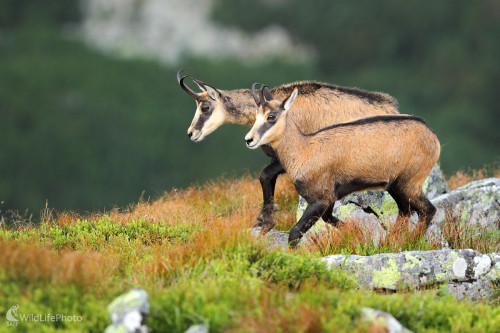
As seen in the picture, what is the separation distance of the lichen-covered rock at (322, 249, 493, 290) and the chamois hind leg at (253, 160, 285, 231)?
2305 mm

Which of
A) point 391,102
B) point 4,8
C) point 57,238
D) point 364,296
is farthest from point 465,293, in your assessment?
point 4,8

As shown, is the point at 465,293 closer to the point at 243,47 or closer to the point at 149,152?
the point at 149,152

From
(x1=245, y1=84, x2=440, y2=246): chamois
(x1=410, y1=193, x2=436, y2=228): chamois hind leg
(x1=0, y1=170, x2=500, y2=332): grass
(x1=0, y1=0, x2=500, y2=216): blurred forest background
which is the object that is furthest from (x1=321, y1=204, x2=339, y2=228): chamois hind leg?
(x1=0, y1=0, x2=500, y2=216): blurred forest background

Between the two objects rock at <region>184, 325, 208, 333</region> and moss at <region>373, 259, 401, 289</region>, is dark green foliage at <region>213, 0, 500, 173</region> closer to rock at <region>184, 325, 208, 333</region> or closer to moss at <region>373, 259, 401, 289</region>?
moss at <region>373, 259, 401, 289</region>

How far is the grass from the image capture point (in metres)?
6.31

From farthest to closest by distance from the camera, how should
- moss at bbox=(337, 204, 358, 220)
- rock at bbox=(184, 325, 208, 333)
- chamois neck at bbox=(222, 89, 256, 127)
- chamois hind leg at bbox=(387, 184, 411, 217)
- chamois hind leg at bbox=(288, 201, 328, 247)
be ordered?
1. chamois neck at bbox=(222, 89, 256, 127)
2. moss at bbox=(337, 204, 358, 220)
3. chamois hind leg at bbox=(387, 184, 411, 217)
4. chamois hind leg at bbox=(288, 201, 328, 247)
5. rock at bbox=(184, 325, 208, 333)

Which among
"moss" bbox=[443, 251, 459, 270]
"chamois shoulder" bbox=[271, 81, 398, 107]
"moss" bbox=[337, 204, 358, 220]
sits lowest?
"moss" bbox=[443, 251, 459, 270]

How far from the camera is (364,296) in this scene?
7180mm

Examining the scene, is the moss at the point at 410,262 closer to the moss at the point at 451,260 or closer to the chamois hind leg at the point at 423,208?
the moss at the point at 451,260

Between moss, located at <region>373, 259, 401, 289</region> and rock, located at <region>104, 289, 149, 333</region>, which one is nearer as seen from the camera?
rock, located at <region>104, 289, 149, 333</region>

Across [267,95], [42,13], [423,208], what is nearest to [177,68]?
[42,13]

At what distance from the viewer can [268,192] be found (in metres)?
10.6

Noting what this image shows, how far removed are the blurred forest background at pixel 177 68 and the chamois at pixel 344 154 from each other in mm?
42126

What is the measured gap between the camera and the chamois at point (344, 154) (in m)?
9.12
